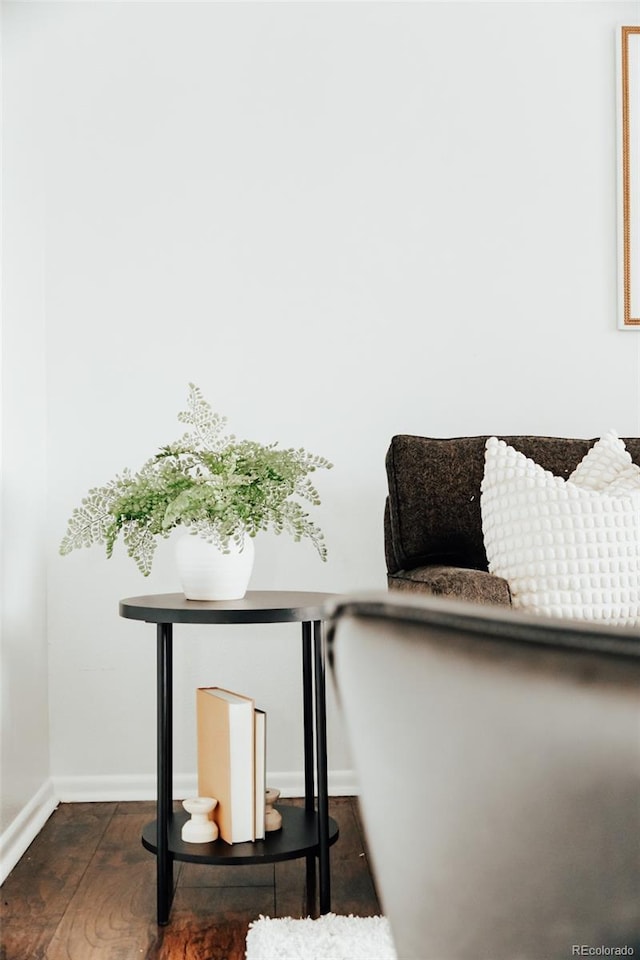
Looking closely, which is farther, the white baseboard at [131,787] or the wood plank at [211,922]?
the white baseboard at [131,787]

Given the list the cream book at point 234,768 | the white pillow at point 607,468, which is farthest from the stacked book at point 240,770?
the white pillow at point 607,468

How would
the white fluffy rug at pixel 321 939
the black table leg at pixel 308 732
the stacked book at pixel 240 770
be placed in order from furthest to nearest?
the black table leg at pixel 308 732, the stacked book at pixel 240 770, the white fluffy rug at pixel 321 939

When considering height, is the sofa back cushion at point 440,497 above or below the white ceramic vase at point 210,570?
above

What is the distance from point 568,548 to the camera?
1650 millimetres

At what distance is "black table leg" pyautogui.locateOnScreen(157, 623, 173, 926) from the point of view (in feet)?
5.21

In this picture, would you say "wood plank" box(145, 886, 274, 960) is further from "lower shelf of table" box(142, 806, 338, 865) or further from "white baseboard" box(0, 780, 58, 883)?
"white baseboard" box(0, 780, 58, 883)

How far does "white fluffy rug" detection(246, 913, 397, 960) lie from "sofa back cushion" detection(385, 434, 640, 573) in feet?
2.47

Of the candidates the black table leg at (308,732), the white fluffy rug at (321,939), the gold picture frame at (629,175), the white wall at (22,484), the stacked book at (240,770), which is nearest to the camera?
the white fluffy rug at (321,939)

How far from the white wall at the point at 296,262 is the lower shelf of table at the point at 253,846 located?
0.59 metres

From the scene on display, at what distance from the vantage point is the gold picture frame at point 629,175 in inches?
94.4

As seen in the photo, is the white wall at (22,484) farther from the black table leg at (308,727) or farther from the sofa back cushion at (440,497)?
the sofa back cushion at (440,497)

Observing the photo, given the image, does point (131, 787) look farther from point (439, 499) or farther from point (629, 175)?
point (629, 175)

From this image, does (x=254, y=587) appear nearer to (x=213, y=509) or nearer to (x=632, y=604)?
(x=213, y=509)

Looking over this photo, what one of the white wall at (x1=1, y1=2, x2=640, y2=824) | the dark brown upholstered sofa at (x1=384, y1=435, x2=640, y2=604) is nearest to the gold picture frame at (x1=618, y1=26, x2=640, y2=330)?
the white wall at (x1=1, y1=2, x2=640, y2=824)
